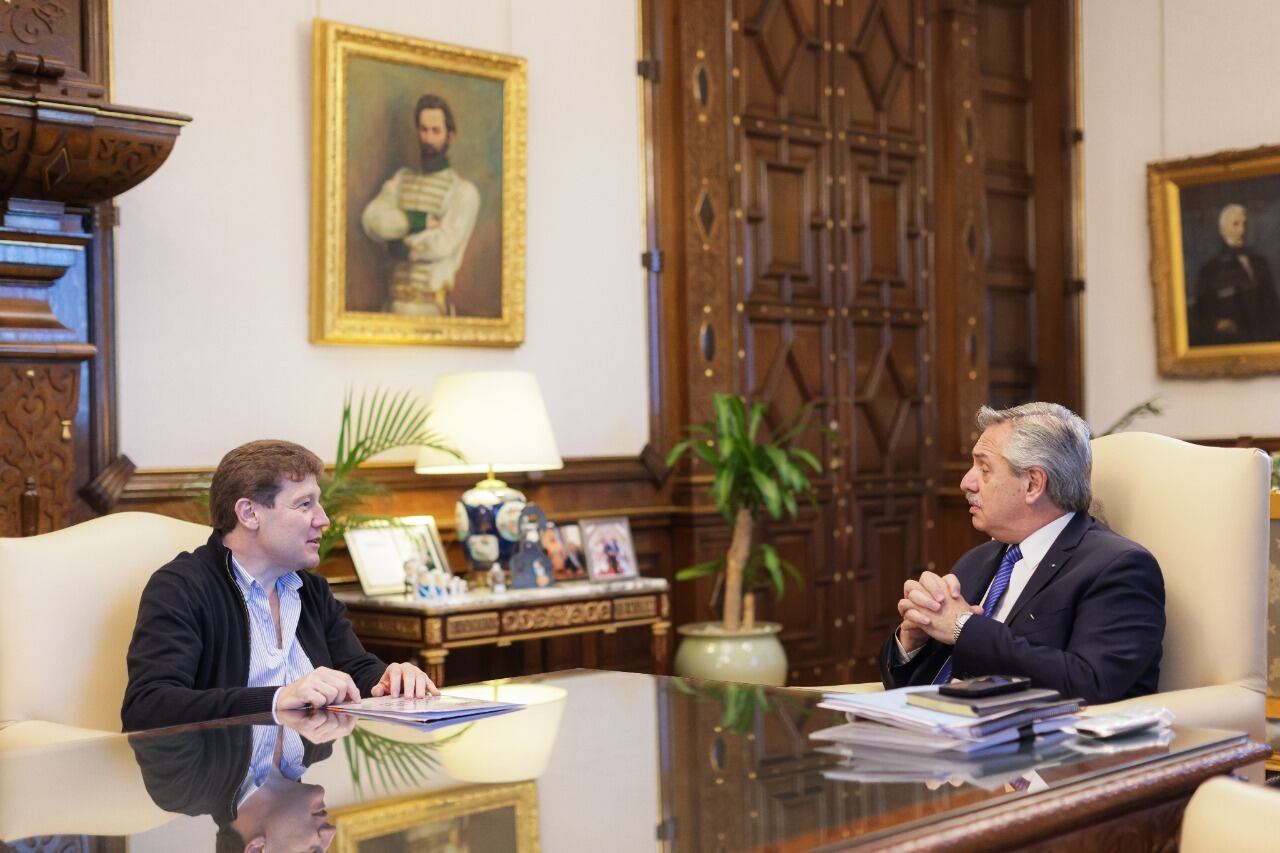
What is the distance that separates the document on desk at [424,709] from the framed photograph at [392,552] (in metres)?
2.48

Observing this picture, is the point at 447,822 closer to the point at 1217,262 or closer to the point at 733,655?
the point at 733,655

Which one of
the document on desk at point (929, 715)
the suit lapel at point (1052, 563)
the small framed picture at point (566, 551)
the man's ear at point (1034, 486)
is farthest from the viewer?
the small framed picture at point (566, 551)

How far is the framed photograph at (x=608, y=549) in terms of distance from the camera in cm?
630

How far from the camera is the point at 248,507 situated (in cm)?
340

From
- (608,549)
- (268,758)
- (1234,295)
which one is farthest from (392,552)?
(1234,295)

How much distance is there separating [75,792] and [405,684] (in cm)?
91

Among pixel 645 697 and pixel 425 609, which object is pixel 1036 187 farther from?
pixel 645 697

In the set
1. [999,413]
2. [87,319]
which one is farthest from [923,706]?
[87,319]

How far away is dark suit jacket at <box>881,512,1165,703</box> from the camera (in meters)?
3.19

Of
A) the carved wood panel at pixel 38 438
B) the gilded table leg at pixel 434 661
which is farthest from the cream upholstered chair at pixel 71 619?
the gilded table leg at pixel 434 661

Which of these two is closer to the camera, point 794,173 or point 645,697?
point 645,697

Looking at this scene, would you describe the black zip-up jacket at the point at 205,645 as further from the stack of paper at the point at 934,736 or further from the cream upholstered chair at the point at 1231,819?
the cream upholstered chair at the point at 1231,819

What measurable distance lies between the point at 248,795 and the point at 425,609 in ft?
10.1

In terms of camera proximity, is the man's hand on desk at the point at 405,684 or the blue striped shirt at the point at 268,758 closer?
the blue striped shirt at the point at 268,758
